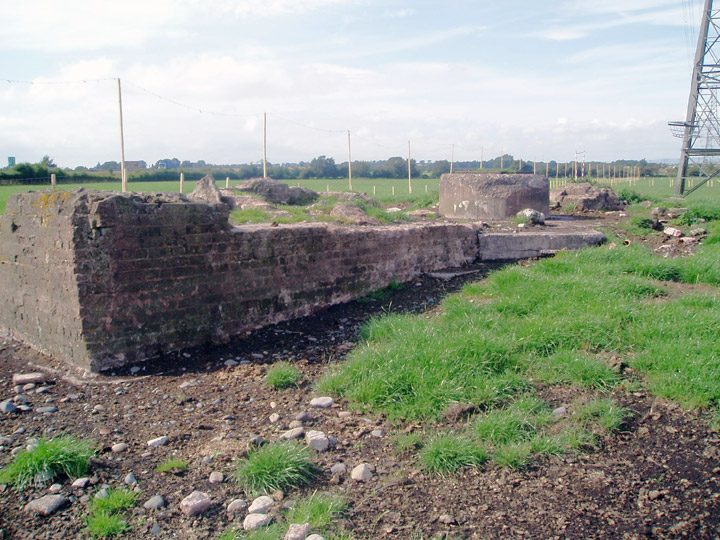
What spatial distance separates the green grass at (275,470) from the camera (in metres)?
3.24

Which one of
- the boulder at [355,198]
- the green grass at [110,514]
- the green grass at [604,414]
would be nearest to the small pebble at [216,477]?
the green grass at [110,514]

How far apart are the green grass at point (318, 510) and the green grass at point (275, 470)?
7.1 inches

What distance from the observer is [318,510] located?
117 inches

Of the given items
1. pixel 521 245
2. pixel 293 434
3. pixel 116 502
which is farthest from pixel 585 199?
pixel 116 502

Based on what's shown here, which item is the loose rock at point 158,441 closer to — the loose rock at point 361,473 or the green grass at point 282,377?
the green grass at point 282,377

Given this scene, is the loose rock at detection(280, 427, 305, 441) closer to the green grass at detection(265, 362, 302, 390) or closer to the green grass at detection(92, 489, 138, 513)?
the green grass at detection(265, 362, 302, 390)

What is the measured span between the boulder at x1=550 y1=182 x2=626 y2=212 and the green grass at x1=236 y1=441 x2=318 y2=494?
13.2 meters

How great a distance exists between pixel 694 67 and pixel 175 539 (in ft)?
81.5

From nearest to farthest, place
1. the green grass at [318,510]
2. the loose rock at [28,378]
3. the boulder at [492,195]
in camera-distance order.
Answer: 1. the green grass at [318,510]
2. the loose rock at [28,378]
3. the boulder at [492,195]

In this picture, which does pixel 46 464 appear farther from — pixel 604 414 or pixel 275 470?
pixel 604 414

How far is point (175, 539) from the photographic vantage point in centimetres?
284

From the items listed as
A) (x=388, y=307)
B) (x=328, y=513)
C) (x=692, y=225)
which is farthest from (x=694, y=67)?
(x=328, y=513)

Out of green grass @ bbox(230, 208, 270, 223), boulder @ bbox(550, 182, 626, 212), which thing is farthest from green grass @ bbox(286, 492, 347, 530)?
boulder @ bbox(550, 182, 626, 212)

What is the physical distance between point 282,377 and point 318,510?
1.88 m
